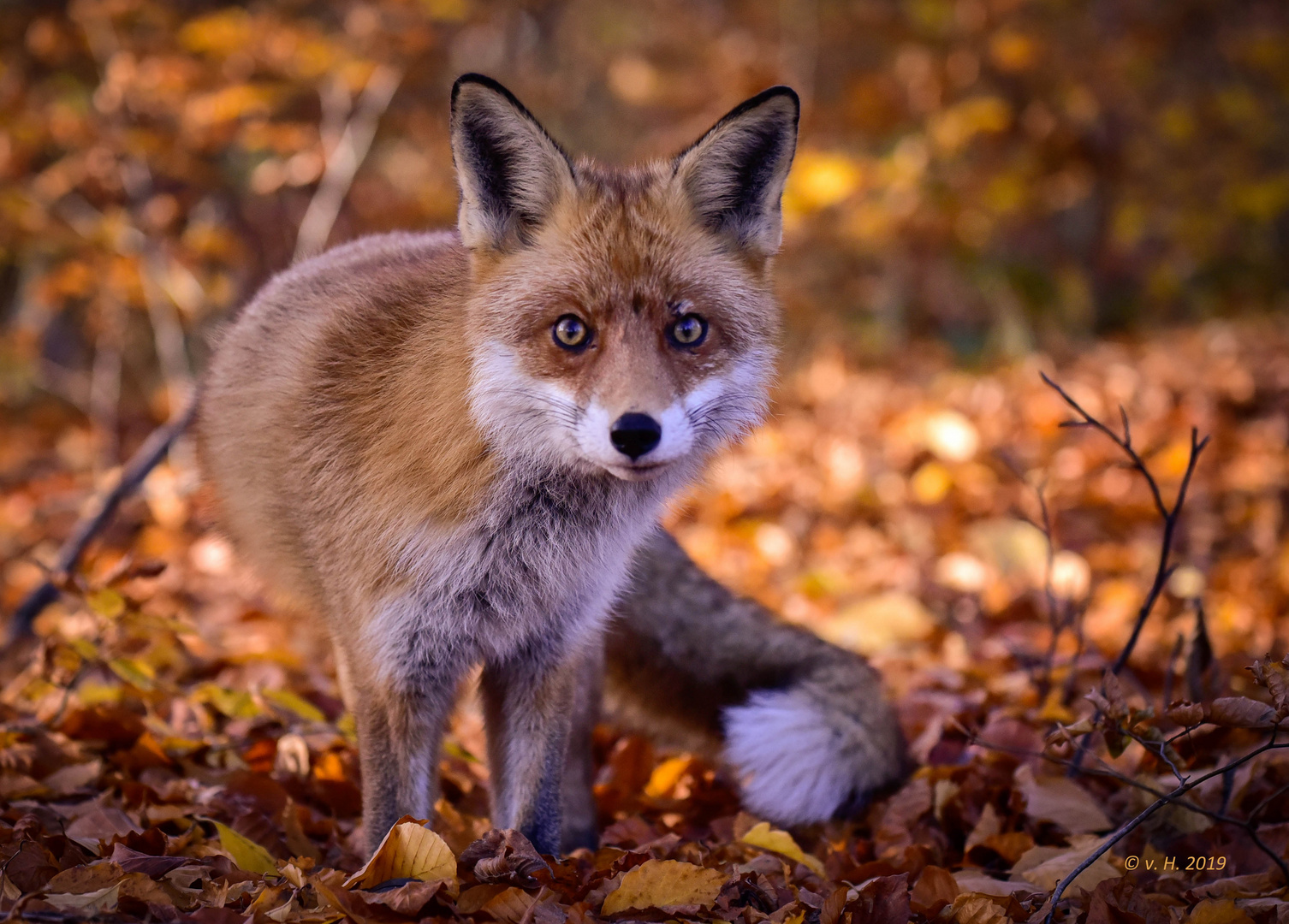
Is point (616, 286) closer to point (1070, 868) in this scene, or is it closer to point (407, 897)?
point (407, 897)

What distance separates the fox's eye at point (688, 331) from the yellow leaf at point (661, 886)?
1.23 meters

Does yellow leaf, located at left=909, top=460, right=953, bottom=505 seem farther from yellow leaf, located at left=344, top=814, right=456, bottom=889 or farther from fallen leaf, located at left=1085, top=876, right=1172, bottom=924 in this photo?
yellow leaf, located at left=344, top=814, right=456, bottom=889

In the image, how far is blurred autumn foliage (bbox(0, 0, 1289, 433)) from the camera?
20.8 feet

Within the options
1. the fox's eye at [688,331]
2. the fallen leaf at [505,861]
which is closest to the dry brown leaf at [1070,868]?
the fallen leaf at [505,861]

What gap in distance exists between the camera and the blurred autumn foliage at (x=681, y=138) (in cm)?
635

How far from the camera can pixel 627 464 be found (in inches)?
88.8

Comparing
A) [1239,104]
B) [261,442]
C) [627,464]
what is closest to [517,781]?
[627,464]

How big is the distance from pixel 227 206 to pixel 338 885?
7.34m

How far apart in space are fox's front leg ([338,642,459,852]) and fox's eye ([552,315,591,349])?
925 millimetres

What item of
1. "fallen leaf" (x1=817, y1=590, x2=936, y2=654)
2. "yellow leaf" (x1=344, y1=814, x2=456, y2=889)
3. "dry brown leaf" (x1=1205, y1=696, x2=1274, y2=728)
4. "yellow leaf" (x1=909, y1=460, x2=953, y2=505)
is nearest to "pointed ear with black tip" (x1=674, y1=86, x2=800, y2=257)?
"dry brown leaf" (x1=1205, y1=696, x2=1274, y2=728)

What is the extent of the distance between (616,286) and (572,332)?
0.52ft

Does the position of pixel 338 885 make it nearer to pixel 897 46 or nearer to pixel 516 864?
pixel 516 864

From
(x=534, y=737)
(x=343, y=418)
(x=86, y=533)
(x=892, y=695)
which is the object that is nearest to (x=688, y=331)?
(x=343, y=418)

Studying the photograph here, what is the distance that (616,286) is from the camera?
2439 millimetres
